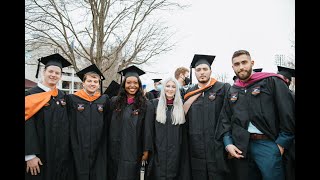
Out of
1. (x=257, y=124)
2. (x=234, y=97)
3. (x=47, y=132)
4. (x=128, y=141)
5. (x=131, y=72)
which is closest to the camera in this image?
(x=257, y=124)

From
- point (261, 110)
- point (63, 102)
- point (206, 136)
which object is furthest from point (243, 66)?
point (63, 102)

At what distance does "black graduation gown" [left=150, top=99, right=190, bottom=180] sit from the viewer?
363 cm

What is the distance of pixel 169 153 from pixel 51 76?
225 cm

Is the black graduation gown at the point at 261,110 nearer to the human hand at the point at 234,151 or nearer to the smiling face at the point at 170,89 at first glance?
the human hand at the point at 234,151

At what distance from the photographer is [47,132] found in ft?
11.4

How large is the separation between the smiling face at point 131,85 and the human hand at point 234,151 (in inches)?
71.7

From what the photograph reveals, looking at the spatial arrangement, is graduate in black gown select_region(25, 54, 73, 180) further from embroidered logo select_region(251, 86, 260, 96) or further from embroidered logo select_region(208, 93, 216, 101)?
embroidered logo select_region(251, 86, 260, 96)

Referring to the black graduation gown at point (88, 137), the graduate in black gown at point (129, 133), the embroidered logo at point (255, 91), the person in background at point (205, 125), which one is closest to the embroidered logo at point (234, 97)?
the embroidered logo at point (255, 91)

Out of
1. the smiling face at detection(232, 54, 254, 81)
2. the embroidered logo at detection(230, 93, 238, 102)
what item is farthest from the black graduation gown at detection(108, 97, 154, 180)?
the smiling face at detection(232, 54, 254, 81)

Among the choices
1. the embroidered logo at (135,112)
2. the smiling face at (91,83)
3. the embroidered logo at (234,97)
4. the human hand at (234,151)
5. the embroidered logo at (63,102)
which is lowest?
the human hand at (234,151)

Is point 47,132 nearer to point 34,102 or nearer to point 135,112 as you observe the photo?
point 34,102

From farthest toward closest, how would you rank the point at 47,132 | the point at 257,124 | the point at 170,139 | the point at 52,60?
1. the point at 52,60
2. the point at 170,139
3. the point at 47,132
4. the point at 257,124

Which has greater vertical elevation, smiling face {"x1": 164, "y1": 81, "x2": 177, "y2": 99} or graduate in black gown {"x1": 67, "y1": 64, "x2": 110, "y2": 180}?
smiling face {"x1": 164, "y1": 81, "x2": 177, "y2": 99}

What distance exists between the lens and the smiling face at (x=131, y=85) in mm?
4134
